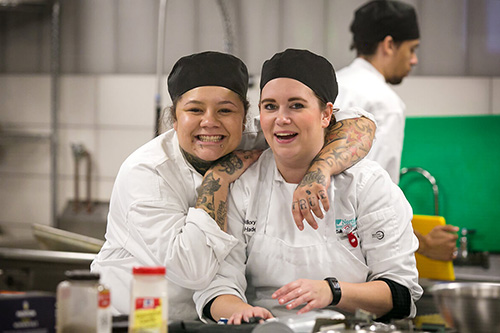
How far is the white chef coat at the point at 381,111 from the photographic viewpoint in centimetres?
253

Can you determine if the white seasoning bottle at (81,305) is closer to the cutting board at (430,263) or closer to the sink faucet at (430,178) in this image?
the cutting board at (430,263)

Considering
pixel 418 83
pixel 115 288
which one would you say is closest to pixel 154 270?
pixel 115 288

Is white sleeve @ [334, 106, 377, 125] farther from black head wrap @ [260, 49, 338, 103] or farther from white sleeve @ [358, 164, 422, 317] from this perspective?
white sleeve @ [358, 164, 422, 317]

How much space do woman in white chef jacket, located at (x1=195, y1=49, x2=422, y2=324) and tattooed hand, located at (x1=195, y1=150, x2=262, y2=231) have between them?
0.09 m

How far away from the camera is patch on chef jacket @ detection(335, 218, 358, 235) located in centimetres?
184

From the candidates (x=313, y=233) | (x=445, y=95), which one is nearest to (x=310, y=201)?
(x=313, y=233)

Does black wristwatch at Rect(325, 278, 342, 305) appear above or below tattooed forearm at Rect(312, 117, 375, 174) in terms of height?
below

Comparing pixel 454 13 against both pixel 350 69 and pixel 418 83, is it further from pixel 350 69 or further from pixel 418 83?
pixel 350 69

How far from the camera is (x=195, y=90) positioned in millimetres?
1921

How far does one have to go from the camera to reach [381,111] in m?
2.56

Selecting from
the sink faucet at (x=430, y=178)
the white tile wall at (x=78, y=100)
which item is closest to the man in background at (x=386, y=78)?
the sink faucet at (x=430, y=178)

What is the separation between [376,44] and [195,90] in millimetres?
1142

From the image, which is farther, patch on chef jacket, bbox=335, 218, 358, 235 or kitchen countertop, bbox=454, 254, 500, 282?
kitchen countertop, bbox=454, 254, 500, 282

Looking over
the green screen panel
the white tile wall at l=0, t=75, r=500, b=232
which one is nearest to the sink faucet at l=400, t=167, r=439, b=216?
the green screen panel
